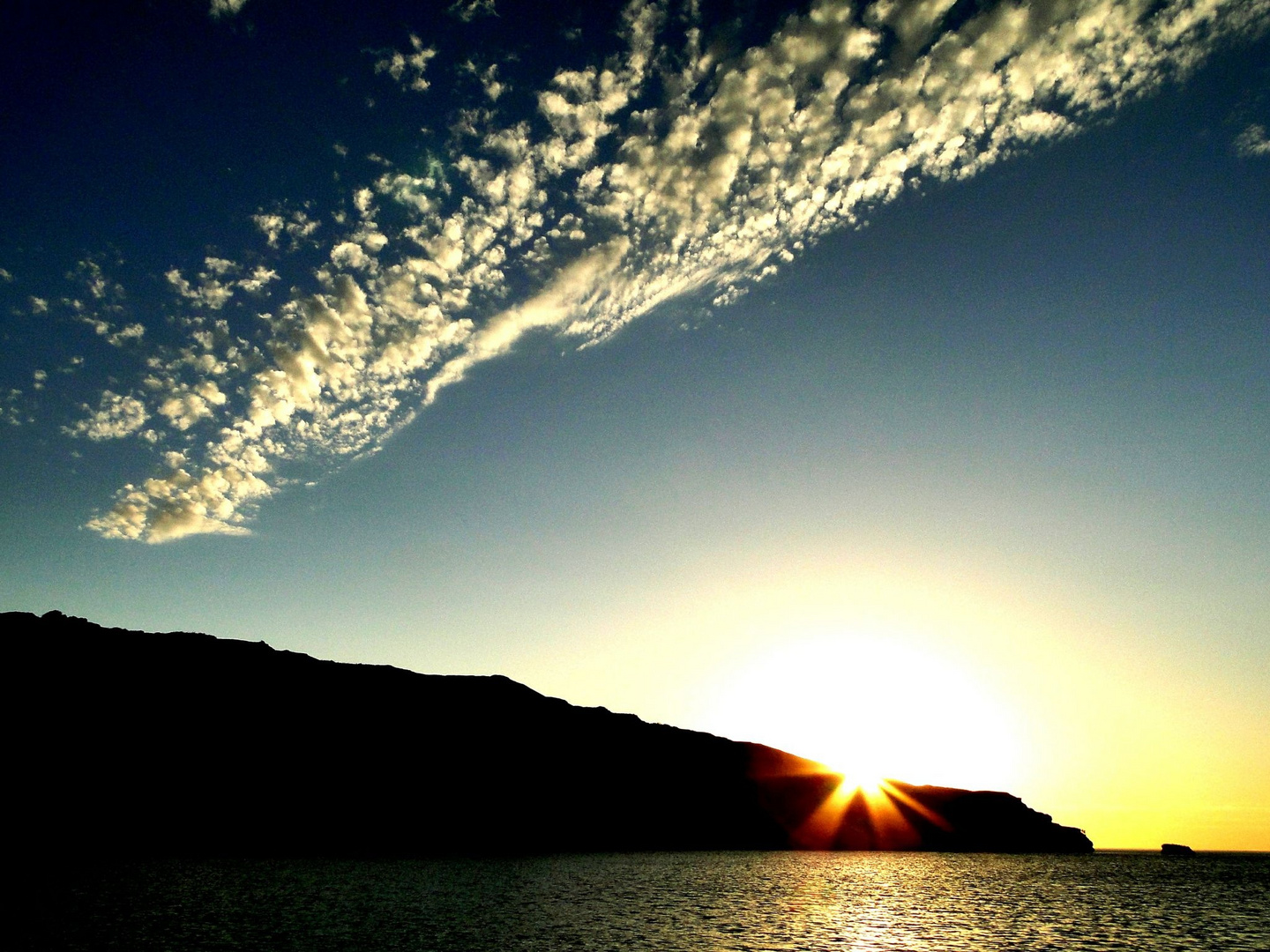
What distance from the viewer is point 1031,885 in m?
90.8

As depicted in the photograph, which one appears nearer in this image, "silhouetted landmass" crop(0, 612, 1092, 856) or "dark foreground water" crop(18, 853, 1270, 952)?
"dark foreground water" crop(18, 853, 1270, 952)

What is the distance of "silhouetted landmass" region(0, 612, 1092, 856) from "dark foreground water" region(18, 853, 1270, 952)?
42194 millimetres

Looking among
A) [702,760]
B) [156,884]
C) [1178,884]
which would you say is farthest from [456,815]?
[1178,884]

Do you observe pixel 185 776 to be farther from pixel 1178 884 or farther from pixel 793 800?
pixel 1178 884

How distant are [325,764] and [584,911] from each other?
99379mm

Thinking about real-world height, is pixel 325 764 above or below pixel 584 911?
above

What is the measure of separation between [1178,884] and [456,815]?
4851 inches

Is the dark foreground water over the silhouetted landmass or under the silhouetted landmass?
under

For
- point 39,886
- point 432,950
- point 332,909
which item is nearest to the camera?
point 432,950

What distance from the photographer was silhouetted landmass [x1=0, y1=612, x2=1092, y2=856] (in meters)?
113

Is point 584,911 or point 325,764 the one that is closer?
point 584,911

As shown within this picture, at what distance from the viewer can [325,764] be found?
131250 mm

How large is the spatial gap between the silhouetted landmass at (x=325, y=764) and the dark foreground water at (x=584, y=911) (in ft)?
138

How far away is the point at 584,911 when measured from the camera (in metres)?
51.6
